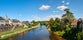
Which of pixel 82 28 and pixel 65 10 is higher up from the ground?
pixel 65 10

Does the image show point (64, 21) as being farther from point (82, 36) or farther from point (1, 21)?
point (1, 21)

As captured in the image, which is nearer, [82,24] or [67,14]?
[82,24]

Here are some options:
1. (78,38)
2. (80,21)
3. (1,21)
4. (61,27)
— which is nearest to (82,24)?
(80,21)

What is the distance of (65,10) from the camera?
285 ft

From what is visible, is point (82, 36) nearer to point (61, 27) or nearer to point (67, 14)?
point (61, 27)

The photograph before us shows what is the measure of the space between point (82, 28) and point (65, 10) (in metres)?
45.9

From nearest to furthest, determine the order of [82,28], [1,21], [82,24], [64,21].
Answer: [82,28], [82,24], [64,21], [1,21]

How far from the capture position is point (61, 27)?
75438mm

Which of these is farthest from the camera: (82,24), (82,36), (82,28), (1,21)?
(1,21)

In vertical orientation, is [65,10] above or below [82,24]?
above

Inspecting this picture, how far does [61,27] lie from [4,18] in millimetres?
61039

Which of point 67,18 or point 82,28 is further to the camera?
point 67,18

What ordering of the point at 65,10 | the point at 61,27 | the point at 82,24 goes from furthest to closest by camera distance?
1. the point at 65,10
2. the point at 61,27
3. the point at 82,24

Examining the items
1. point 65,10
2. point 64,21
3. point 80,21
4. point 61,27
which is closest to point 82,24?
point 80,21
